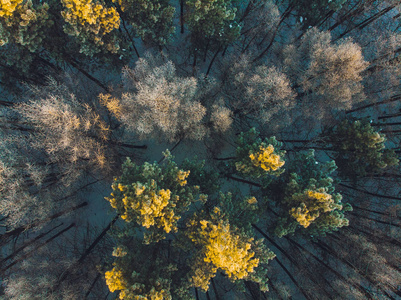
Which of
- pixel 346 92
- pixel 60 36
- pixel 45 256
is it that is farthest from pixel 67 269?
pixel 346 92

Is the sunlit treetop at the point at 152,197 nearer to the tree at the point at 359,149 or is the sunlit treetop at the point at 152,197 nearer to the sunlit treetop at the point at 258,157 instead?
the sunlit treetop at the point at 258,157

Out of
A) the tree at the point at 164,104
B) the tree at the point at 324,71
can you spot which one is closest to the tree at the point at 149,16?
the tree at the point at 164,104

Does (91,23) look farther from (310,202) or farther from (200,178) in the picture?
(310,202)

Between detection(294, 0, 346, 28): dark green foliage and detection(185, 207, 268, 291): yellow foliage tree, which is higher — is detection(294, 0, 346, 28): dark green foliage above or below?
above

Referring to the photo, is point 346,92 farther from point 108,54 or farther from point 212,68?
point 108,54

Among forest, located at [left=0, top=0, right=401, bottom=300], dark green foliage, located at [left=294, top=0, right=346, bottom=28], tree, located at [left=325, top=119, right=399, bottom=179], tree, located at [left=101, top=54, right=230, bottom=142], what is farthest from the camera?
dark green foliage, located at [left=294, top=0, right=346, bottom=28]

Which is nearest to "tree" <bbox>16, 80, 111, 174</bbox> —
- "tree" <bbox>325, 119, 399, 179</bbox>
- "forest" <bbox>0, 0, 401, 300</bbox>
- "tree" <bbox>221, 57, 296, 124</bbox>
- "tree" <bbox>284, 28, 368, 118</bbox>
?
"forest" <bbox>0, 0, 401, 300</bbox>

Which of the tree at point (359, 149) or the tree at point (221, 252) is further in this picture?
the tree at point (359, 149)

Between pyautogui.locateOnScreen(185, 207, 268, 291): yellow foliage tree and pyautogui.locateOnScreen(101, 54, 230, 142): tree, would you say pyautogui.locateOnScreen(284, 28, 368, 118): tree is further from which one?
pyautogui.locateOnScreen(185, 207, 268, 291): yellow foliage tree
